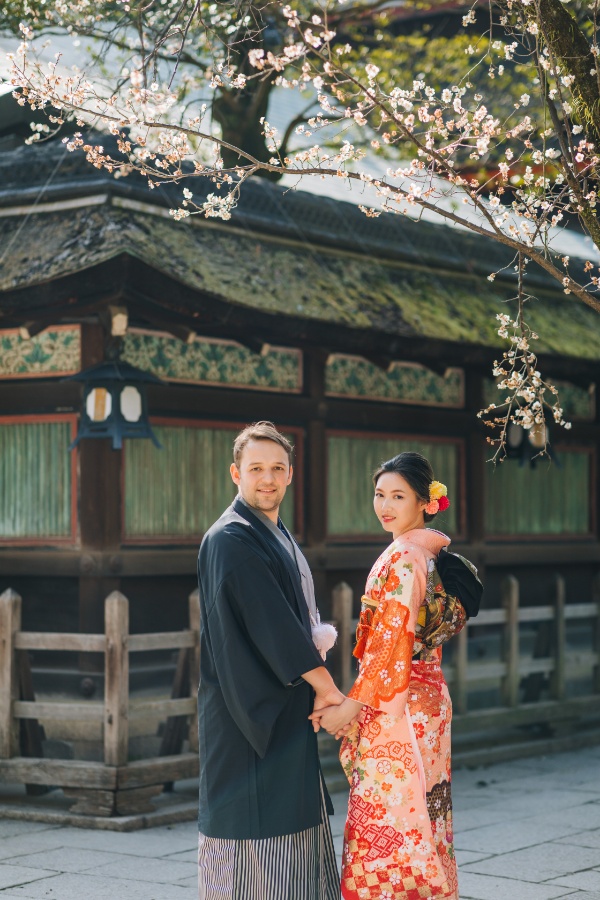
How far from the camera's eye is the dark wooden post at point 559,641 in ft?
32.7

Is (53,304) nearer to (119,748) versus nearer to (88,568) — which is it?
(88,568)

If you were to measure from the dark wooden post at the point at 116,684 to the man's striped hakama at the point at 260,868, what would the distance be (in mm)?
2851

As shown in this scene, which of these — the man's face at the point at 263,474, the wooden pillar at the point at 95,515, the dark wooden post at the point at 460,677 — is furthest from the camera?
the dark wooden post at the point at 460,677

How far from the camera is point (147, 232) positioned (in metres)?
7.74

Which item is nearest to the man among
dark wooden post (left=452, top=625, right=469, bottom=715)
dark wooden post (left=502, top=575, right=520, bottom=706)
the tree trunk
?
dark wooden post (left=452, top=625, right=469, bottom=715)

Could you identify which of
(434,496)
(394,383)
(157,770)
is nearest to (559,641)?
(394,383)

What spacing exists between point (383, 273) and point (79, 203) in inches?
110

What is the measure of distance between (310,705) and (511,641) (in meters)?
5.54

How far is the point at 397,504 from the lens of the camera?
15.0 feet

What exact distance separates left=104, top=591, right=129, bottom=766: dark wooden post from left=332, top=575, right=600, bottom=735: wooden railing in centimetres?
176

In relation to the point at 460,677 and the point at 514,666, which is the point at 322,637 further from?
the point at 514,666

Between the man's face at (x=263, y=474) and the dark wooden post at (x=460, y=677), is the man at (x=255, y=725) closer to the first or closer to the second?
the man's face at (x=263, y=474)

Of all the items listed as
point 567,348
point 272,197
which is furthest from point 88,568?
point 567,348

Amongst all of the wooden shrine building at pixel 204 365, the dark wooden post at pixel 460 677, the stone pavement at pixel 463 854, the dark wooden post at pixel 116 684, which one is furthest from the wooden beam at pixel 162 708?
the dark wooden post at pixel 460 677
